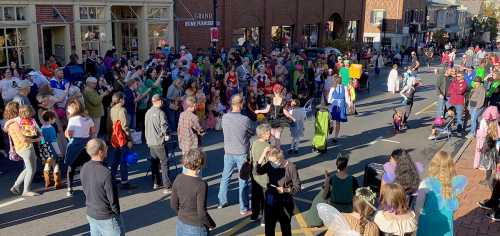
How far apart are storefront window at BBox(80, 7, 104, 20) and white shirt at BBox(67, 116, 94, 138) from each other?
12.2 m

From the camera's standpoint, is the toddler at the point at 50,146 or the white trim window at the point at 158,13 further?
the white trim window at the point at 158,13

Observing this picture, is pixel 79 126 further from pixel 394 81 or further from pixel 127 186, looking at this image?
pixel 394 81

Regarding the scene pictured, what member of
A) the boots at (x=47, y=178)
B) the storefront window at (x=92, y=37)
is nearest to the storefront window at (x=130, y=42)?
the storefront window at (x=92, y=37)

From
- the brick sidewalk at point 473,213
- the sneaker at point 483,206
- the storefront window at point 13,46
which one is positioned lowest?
the brick sidewalk at point 473,213

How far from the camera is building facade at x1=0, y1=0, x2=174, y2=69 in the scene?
16953mm

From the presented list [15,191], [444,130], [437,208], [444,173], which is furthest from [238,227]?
[444,130]

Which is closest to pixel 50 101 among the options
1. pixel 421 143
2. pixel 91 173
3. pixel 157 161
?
pixel 157 161

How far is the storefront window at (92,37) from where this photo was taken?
1956 cm

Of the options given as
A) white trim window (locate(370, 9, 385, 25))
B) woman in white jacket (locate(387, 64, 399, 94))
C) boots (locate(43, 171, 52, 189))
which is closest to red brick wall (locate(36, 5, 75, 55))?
boots (locate(43, 171, 52, 189))

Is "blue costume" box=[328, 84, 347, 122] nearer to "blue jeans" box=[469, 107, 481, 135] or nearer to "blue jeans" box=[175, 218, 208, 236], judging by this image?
"blue jeans" box=[469, 107, 481, 135]

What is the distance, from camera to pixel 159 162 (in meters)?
8.77

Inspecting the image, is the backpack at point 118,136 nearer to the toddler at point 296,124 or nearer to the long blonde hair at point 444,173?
the toddler at point 296,124

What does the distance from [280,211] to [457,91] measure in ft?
29.5

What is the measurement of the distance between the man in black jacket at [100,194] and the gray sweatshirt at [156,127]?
2.79m
